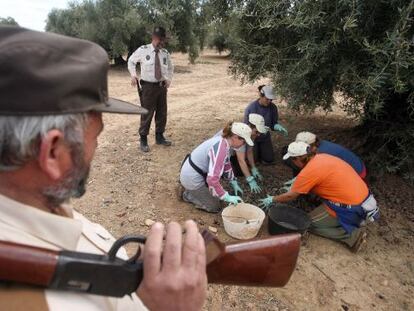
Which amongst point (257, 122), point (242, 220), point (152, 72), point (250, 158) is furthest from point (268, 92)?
point (242, 220)

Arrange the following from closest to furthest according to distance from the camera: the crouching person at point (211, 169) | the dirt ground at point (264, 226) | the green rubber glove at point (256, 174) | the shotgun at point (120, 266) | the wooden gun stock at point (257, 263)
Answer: the shotgun at point (120, 266) < the wooden gun stock at point (257, 263) < the dirt ground at point (264, 226) < the crouching person at point (211, 169) < the green rubber glove at point (256, 174)

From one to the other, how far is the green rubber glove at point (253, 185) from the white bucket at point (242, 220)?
2.12ft

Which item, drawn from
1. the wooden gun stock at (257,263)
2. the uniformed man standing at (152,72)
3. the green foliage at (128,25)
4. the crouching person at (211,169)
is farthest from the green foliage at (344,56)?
the green foliage at (128,25)

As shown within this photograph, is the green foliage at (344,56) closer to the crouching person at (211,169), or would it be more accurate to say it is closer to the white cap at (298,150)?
the white cap at (298,150)

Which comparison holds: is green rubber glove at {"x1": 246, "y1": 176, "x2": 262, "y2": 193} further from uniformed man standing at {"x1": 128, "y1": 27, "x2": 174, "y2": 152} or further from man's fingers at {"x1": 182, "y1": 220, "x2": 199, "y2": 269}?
man's fingers at {"x1": 182, "y1": 220, "x2": 199, "y2": 269}

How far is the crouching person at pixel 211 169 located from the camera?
13.5ft

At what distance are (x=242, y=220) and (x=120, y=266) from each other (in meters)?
3.27

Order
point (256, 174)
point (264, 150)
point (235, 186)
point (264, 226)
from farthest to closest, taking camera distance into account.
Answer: point (264, 150), point (256, 174), point (235, 186), point (264, 226)

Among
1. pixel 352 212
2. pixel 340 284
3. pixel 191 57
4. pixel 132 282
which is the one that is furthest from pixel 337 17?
pixel 191 57

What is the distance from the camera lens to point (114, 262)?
2.92 ft

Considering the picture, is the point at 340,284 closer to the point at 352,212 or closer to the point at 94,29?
the point at 352,212

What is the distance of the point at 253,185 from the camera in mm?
4797

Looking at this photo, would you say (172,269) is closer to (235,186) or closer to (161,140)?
(235,186)

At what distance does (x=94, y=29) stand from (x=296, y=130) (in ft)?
43.3
